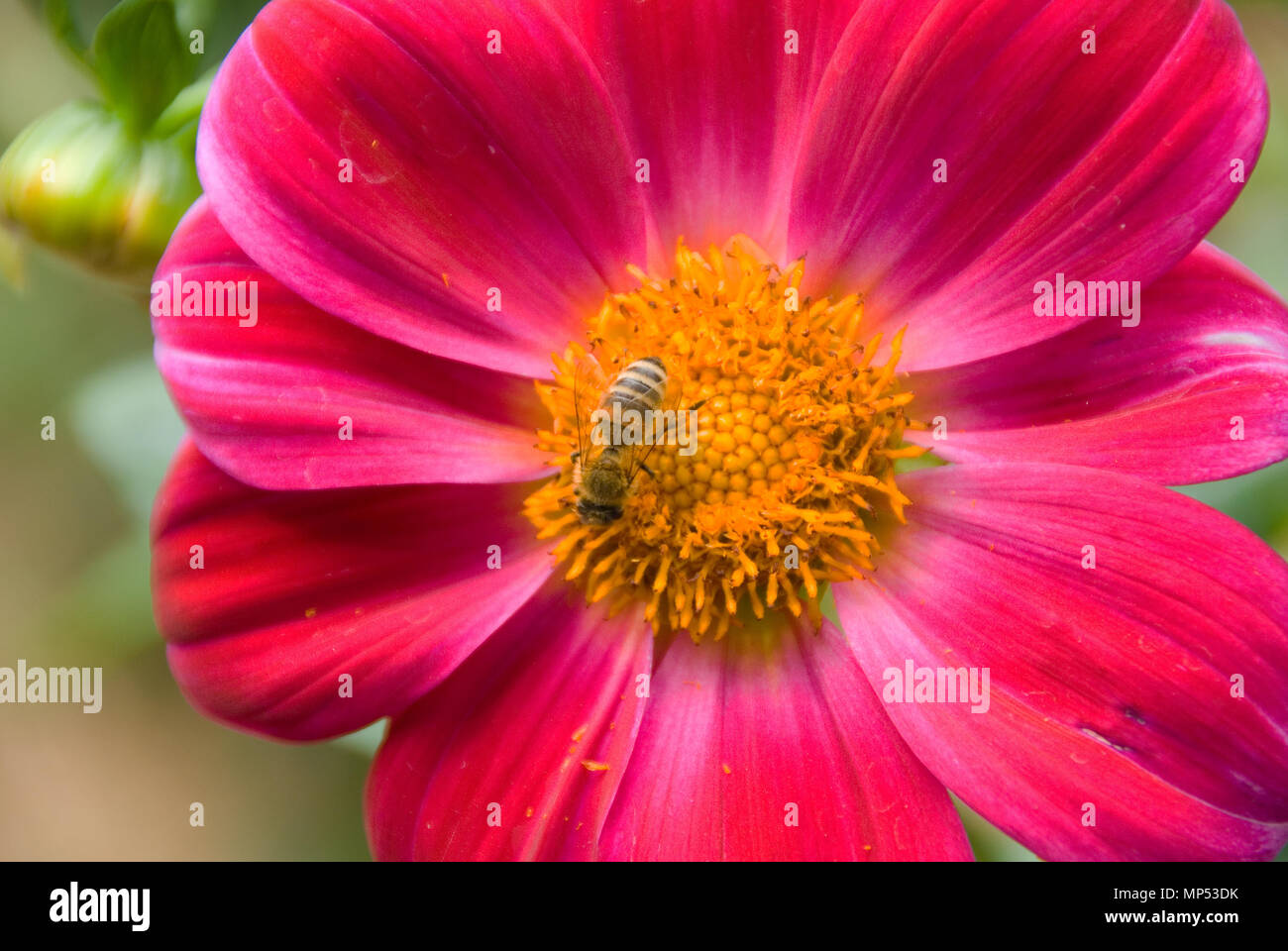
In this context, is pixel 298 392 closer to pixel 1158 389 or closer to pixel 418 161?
pixel 418 161

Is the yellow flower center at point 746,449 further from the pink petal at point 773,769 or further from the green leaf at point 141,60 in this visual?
the green leaf at point 141,60

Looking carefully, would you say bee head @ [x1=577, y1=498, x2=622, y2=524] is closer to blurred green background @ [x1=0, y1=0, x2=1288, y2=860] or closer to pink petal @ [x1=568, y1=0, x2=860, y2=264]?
pink petal @ [x1=568, y1=0, x2=860, y2=264]

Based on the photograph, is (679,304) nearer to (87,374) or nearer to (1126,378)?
(1126,378)

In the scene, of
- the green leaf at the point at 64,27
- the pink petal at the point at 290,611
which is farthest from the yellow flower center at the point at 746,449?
the green leaf at the point at 64,27

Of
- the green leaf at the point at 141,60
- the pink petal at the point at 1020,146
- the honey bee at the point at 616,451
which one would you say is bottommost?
the honey bee at the point at 616,451

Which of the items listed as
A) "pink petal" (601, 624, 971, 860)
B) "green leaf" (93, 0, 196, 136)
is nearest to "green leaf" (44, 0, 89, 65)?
"green leaf" (93, 0, 196, 136)
